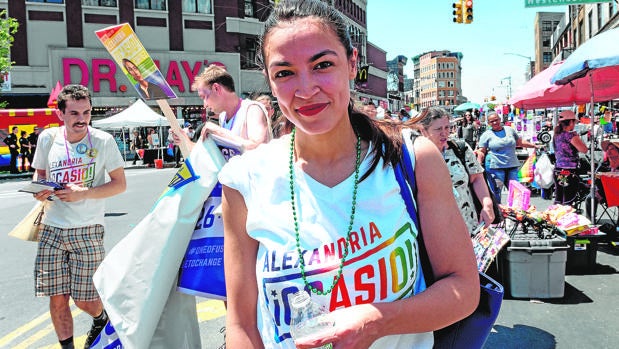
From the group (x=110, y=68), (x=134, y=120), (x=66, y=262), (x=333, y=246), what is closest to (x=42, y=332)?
(x=66, y=262)

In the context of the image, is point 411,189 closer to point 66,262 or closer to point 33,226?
point 66,262

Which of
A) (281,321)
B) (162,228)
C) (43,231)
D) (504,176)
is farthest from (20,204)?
(281,321)

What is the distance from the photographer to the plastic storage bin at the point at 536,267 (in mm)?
5109

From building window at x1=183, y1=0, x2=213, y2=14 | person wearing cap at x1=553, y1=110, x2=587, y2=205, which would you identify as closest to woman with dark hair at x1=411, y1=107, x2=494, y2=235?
person wearing cap at x1=553, y1=110, x2=587, y2=205

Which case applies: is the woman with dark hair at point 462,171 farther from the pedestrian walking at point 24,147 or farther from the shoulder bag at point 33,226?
the pedestrian walking at point 24,147

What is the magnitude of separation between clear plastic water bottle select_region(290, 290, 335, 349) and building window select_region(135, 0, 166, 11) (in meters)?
37.0

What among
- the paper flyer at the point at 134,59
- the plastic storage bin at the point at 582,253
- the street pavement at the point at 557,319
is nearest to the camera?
the paper flyer at the point at 134,59

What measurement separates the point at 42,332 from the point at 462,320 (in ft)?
13.6

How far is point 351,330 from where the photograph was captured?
131 centimetres

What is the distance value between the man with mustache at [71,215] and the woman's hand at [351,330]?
118 inches

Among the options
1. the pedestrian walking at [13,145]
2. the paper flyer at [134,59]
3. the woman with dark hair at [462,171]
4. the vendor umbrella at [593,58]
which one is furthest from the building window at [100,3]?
the woman with dark hair at [462,171]

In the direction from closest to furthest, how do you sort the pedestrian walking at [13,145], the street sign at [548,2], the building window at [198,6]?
1. the street sign at [548,2]
2. the pedestrian walking at [13,145]
3. the building window at [198,6]

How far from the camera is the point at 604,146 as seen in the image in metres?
8.66

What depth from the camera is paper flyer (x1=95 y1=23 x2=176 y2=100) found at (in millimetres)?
3631
